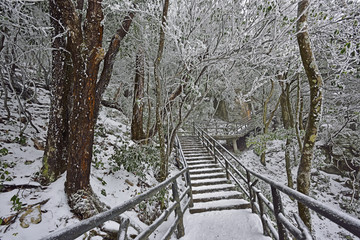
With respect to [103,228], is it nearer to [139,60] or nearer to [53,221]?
[53,221]

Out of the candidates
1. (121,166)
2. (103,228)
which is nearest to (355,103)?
(121,166)

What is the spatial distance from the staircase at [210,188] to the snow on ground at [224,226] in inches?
9.4

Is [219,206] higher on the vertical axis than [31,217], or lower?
lower

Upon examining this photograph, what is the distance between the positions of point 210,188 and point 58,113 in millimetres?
4805

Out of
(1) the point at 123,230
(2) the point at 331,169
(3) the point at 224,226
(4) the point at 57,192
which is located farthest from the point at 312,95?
(2) the point at 331,169

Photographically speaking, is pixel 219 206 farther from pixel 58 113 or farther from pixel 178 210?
pixel 58 113

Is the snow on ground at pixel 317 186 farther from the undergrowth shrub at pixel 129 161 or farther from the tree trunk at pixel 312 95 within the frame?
the undergrowth shrub at pixel 129 161

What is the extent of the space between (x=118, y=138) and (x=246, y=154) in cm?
1275

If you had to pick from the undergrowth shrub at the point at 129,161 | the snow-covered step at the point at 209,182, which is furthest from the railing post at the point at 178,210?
the snow-covered step at the point at 209,182

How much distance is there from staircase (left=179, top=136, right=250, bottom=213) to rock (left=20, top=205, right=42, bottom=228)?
3190mm

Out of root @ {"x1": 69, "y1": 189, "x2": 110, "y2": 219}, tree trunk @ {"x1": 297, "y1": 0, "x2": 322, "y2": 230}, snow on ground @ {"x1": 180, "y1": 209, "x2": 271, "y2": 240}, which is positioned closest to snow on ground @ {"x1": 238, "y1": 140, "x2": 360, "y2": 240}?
tree trunk @ {"x1": 297, "y1": 0, "x2": 322, "y2": 230}

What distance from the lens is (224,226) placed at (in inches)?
146

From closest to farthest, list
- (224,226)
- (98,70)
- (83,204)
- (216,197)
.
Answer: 1. (83,204)
2. (98,70)
3. (224,226)
4. (216,197)

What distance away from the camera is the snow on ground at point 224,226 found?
3.32 metres
